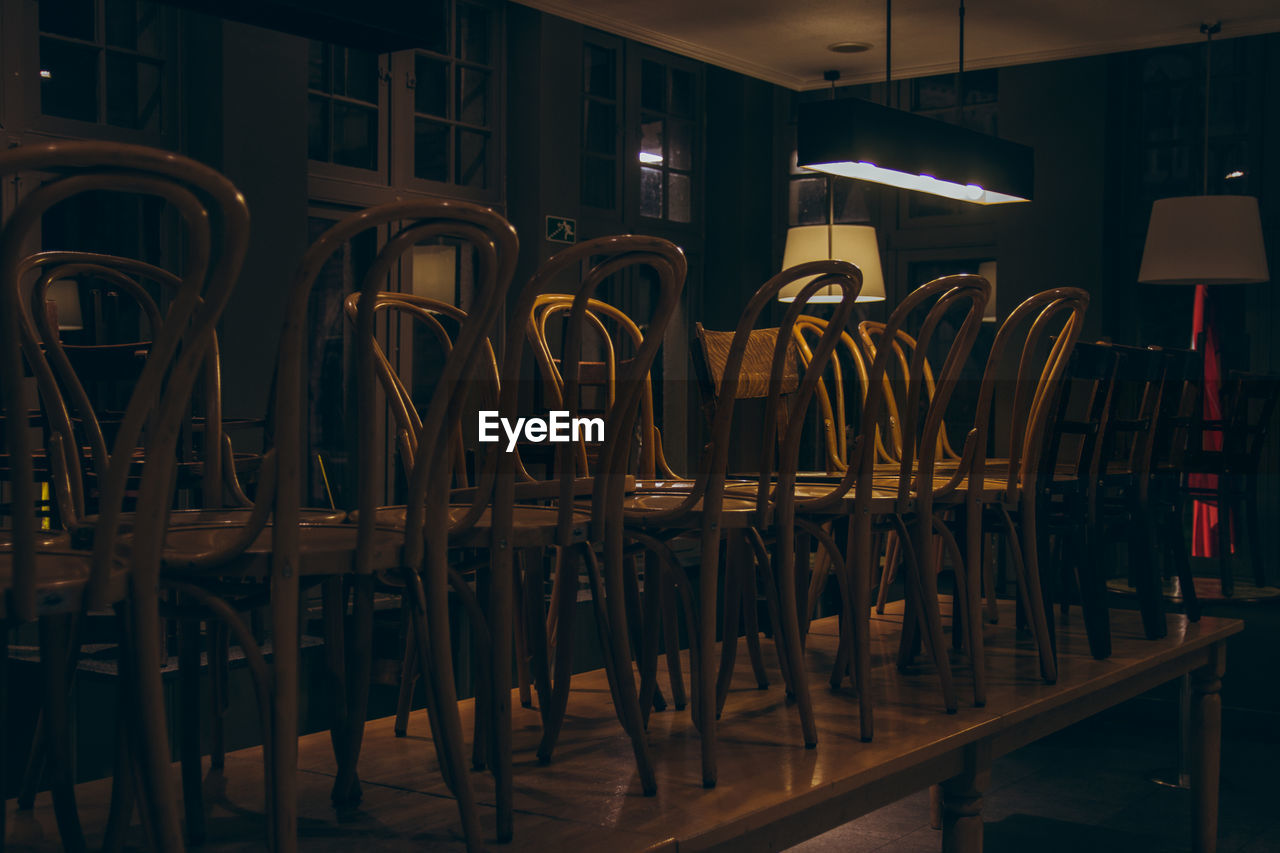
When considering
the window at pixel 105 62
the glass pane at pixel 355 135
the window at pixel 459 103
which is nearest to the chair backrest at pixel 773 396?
the window at pixel 105 62

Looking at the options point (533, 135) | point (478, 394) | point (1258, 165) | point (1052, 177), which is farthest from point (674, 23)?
point (478, 394)

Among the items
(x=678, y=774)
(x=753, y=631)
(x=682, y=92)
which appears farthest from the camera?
(x=682, y=92)

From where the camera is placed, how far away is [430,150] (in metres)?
6.58

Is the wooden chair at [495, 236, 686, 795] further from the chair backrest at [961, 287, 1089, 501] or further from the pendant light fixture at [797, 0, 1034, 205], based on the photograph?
the pendant light fixture at [797, 0, 1034, 205]

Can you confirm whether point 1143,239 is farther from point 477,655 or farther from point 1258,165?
point 477,655

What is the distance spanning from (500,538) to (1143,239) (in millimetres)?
6525

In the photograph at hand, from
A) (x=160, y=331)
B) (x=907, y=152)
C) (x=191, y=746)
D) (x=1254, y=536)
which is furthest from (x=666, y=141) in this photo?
(x=160, y=331)

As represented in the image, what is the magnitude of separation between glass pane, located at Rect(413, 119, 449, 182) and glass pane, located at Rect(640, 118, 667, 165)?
5.07ft

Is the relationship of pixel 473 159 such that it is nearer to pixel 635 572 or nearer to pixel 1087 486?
pixel 1087 486

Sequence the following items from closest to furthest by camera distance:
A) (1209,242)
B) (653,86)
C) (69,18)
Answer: (69,18) < (1209,242) < (653,86)

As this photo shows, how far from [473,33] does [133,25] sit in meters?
2.06

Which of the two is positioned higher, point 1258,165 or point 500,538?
point 1258,165

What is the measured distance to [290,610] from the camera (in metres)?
1.42

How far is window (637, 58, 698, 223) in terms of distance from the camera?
7.89m
